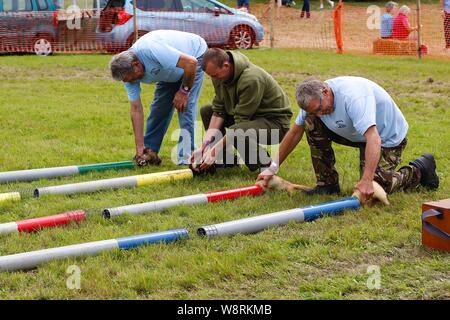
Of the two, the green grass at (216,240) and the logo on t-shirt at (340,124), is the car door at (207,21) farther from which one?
the logo on t-shirt at (340,124)

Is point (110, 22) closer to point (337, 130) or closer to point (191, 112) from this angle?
point (191, 112)

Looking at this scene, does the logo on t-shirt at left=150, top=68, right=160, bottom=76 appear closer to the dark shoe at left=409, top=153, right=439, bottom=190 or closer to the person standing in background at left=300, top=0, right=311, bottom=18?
the dark shoe at left=409, top=153, right=439, bottom=190

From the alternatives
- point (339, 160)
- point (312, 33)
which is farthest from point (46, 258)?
point (312, 33)

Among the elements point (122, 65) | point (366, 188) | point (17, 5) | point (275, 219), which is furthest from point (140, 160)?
point (17, 5)

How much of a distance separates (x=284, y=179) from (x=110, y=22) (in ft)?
35.9

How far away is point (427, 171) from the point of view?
5.75 m

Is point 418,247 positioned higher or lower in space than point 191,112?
lower

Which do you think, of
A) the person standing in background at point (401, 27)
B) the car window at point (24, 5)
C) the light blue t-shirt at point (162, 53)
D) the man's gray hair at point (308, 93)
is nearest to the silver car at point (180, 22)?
the car window at point (24, 5)

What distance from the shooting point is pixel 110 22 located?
16.4 meters

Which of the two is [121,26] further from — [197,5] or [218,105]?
[218,105]

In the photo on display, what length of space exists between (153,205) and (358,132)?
1591 mm

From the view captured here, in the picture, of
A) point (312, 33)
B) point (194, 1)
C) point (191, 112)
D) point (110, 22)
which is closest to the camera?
point (191, 112)
